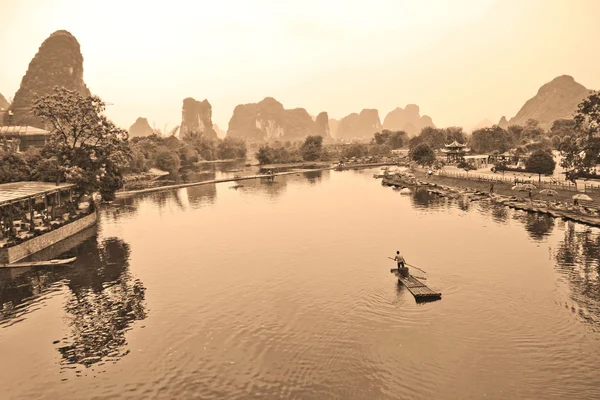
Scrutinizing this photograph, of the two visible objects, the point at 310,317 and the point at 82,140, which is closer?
the point at 310,317

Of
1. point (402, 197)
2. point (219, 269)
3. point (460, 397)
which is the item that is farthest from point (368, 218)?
point (460, 397)

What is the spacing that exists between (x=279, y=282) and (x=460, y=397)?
17.3 meters

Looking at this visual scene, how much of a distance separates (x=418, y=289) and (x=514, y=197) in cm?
4064

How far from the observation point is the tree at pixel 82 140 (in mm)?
51250

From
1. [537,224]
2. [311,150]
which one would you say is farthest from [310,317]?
[311,150]

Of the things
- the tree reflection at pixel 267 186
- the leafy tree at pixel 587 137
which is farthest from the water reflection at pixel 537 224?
the tree reflection at pixel 267 186

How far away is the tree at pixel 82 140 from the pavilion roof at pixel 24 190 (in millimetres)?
2018

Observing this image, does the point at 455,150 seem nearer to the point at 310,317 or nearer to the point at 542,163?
the point at 542,163

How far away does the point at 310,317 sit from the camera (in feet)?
89.8

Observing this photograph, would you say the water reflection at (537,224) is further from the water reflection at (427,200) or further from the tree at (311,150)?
the tree at (311,150)

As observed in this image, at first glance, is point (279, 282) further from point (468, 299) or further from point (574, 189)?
point (574, 189)

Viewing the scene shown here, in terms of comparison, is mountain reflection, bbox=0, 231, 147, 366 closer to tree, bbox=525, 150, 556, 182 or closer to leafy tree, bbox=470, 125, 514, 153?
tree, bbox=525, 150, 556, 182

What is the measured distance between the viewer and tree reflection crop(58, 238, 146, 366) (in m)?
24.1

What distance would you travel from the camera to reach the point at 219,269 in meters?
37.6
